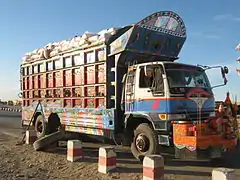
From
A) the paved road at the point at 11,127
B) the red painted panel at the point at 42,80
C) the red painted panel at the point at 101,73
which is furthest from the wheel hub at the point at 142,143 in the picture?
the paved road at the point at 11,127

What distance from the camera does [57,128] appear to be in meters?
12.9

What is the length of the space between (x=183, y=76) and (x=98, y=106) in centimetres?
306

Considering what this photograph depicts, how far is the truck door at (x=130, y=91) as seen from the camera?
31.1 feet

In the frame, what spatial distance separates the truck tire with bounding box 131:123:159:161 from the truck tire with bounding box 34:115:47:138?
515 centimetres

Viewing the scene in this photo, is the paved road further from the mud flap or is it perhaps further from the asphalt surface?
the mud flap

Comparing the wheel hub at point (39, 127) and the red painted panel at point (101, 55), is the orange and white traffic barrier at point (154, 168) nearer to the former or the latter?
the red painted panel at point (101, 55)

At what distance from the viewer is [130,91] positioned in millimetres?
9586

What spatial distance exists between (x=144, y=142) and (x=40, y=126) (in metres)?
6.25

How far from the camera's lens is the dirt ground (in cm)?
768

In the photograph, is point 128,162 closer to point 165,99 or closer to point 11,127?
point 165,99

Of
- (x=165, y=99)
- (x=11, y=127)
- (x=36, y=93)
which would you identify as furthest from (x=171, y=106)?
(x=11, y=127)

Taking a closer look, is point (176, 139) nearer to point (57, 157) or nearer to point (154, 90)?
point (154, 90)

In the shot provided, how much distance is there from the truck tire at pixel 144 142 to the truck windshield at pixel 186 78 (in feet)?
4.15

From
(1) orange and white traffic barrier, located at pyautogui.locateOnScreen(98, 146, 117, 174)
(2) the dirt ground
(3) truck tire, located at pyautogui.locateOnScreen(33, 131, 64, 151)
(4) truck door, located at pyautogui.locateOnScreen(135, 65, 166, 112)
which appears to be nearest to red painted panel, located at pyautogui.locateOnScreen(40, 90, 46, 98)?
(3) truck tire, located at pyautogui.locateOnScreen(33, 131, 64, 151)
